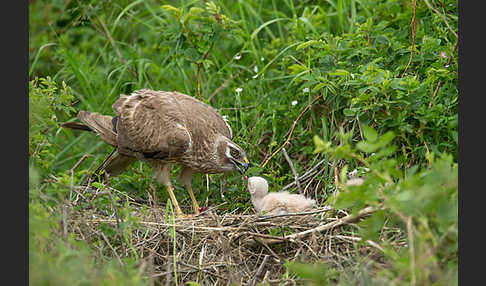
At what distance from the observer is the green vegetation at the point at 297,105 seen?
312cm

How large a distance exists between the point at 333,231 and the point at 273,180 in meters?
1.25

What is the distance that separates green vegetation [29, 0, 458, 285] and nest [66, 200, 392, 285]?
19 cm

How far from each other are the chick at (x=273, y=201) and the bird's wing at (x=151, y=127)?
0.74 metres

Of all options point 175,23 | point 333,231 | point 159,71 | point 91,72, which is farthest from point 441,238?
point 91,72

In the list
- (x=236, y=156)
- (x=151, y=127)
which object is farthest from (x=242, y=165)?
(x=151, y=127)

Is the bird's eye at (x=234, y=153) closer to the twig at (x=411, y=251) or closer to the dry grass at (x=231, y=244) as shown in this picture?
the dry grass at (x=231, y=244)

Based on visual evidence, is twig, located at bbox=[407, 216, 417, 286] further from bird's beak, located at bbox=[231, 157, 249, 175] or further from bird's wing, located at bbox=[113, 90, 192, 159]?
bird's wing, located at bbox=[113, 90, 192, 159]

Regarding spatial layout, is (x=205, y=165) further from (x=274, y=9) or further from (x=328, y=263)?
(x=274, y=9)

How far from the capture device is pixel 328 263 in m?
4.07

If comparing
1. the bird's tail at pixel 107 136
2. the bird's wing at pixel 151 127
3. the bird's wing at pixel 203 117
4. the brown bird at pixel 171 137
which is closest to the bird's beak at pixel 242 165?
the brown bird at pixel 171 137

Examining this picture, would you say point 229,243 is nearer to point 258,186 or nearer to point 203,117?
point 258,186

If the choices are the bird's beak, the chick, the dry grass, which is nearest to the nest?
the dry grass

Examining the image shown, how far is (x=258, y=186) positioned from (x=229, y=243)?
2.44ft

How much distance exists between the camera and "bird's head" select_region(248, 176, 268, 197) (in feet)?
16.4
